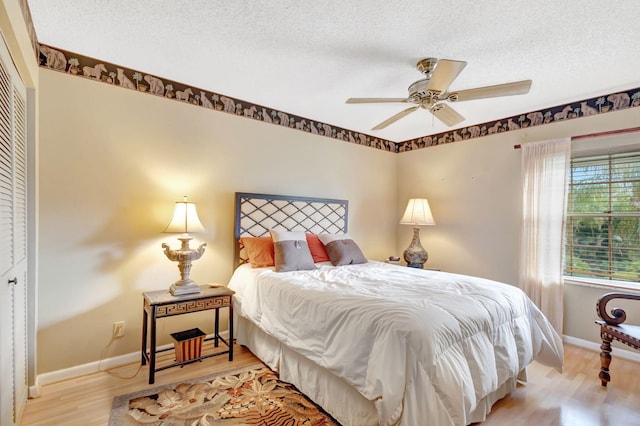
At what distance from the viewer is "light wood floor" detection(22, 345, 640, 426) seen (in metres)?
1.96

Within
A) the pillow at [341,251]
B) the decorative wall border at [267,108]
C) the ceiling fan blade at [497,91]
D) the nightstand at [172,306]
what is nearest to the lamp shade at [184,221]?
the nightstand at [172,306]

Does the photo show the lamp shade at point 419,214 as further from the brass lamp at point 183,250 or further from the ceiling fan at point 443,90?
the brass lamp at point 183,250

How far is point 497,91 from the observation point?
6.91ft

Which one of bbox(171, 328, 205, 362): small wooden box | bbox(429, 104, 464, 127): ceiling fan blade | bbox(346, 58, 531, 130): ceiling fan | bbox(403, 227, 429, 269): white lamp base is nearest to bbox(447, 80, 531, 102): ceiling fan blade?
bbox(346, 58, 531, 130): ceiling fan

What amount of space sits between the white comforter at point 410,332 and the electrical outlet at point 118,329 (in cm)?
104

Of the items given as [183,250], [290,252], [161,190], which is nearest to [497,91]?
[290,252]

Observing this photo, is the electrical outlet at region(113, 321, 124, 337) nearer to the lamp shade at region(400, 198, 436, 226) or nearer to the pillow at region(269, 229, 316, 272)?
the pillow at region(269, 229, 316, 272)

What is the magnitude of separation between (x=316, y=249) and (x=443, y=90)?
202 cm

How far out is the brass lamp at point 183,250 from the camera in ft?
8.39

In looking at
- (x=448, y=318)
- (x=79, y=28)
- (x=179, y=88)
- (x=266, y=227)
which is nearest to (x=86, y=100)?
(x=79, y=28)

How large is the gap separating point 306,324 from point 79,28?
2584 mm

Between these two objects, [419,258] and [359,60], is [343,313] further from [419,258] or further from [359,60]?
[419,258]

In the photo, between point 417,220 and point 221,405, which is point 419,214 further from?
point 221,405

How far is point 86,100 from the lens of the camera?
249 cm
